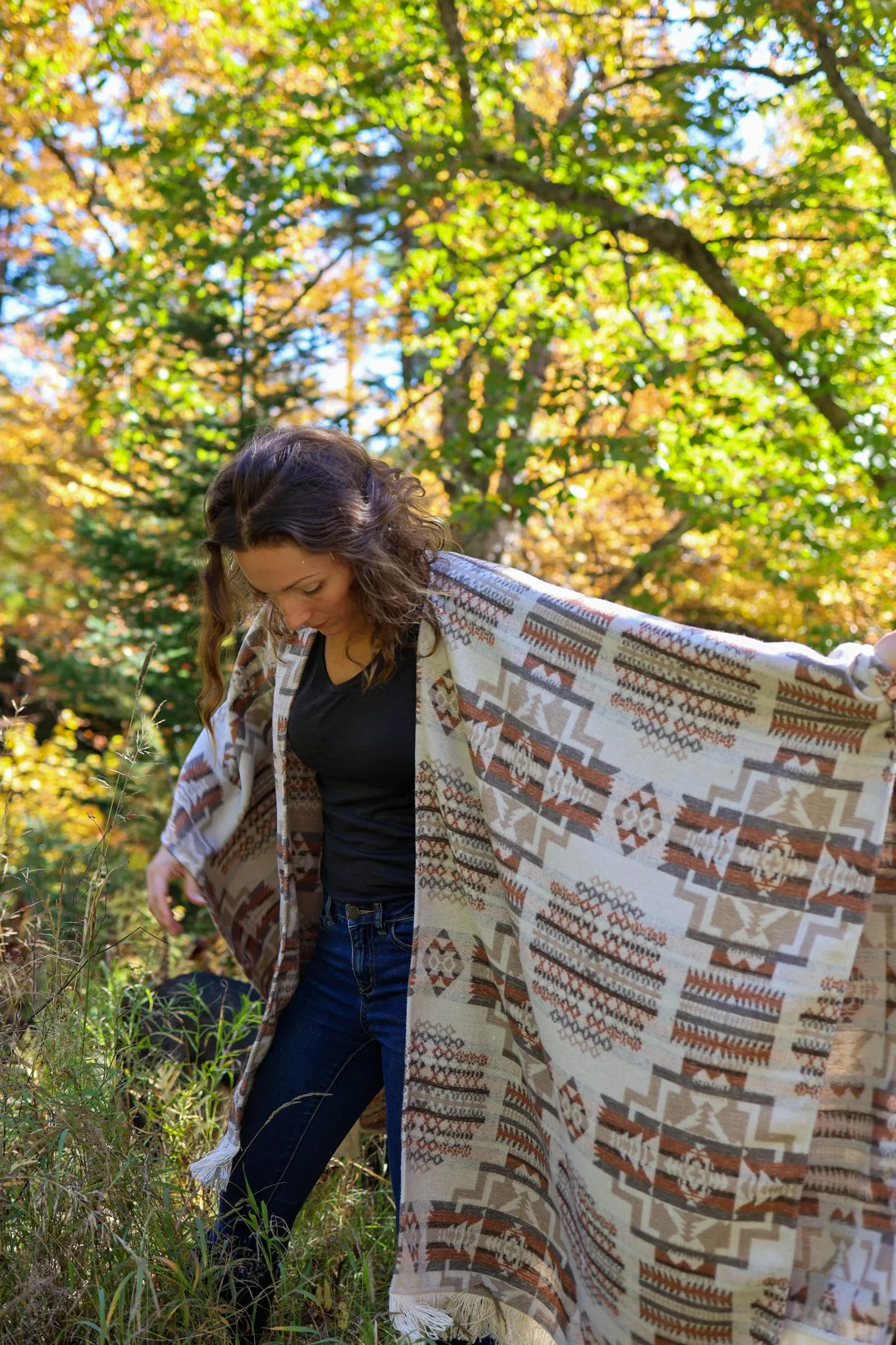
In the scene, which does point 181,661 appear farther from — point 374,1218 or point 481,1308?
point 481,1308

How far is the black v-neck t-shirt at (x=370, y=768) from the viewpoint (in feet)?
7.45

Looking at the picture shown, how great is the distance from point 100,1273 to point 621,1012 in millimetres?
1111

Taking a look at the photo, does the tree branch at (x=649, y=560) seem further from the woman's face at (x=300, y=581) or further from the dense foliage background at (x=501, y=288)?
the woman's face at (x=300, y=581)

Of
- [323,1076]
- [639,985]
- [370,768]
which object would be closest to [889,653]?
[639,985]

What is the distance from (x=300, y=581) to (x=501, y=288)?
5.30m

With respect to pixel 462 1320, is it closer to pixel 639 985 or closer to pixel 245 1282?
pixel 245 1282

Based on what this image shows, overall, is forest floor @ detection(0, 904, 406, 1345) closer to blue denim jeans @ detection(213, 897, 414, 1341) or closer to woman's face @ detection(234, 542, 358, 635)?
blue denim jeans @ detection(213, 897, 414, 1341)

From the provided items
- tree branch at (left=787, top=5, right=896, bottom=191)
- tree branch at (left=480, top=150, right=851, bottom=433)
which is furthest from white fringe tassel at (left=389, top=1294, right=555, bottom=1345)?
tree branch at (left=480, top=150, right=851, bottom=433)

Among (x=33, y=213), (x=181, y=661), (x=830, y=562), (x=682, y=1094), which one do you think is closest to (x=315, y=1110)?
(x=682, y=1094)

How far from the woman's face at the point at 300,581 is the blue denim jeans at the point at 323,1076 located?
0.59 meters

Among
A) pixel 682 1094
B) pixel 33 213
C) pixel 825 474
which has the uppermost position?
pixel 33 213

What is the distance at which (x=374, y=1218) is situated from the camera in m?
2.87

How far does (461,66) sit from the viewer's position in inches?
249

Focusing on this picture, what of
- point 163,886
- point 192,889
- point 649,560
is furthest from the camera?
point 649,560
